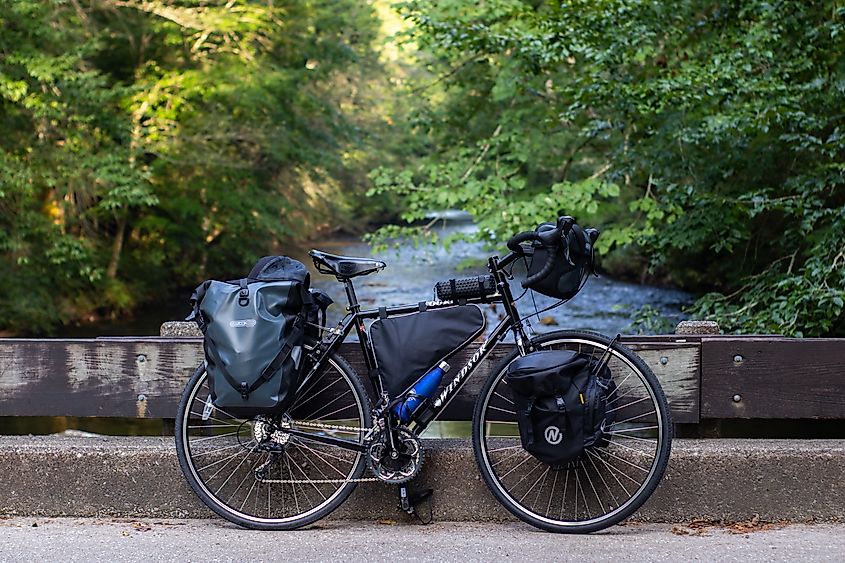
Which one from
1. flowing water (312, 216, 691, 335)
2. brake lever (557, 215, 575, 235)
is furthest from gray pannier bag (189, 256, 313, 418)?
flowing water (312, 216, 691, 335)

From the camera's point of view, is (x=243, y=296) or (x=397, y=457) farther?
(x=397, y=457)

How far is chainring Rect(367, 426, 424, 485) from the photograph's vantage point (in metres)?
3.58

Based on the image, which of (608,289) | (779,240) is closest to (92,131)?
(608,289)

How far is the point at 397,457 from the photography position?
3588 millimetres

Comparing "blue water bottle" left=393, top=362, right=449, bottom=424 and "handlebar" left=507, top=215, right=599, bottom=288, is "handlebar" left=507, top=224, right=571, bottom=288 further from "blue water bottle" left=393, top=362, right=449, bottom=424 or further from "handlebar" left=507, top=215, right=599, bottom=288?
"blue water bottle" left=393, top=362, right=449, bottom=424

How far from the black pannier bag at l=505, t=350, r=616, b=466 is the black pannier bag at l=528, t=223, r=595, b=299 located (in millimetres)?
228

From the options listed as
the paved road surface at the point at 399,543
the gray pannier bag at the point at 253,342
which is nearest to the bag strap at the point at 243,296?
the gray pannier bag at the point at 253,342

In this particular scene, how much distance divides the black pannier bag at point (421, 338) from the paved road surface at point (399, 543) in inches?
22.2

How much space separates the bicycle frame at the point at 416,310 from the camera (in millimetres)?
3590

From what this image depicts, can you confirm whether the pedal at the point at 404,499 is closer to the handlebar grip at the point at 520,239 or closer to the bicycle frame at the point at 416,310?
the bicycle frame at the point at 416,310

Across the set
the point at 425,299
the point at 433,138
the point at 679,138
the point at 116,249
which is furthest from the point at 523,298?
the point at 116,249

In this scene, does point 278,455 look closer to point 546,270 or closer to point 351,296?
point 351,296

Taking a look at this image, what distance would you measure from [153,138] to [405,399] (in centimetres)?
1481

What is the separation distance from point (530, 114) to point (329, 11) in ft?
36.6
